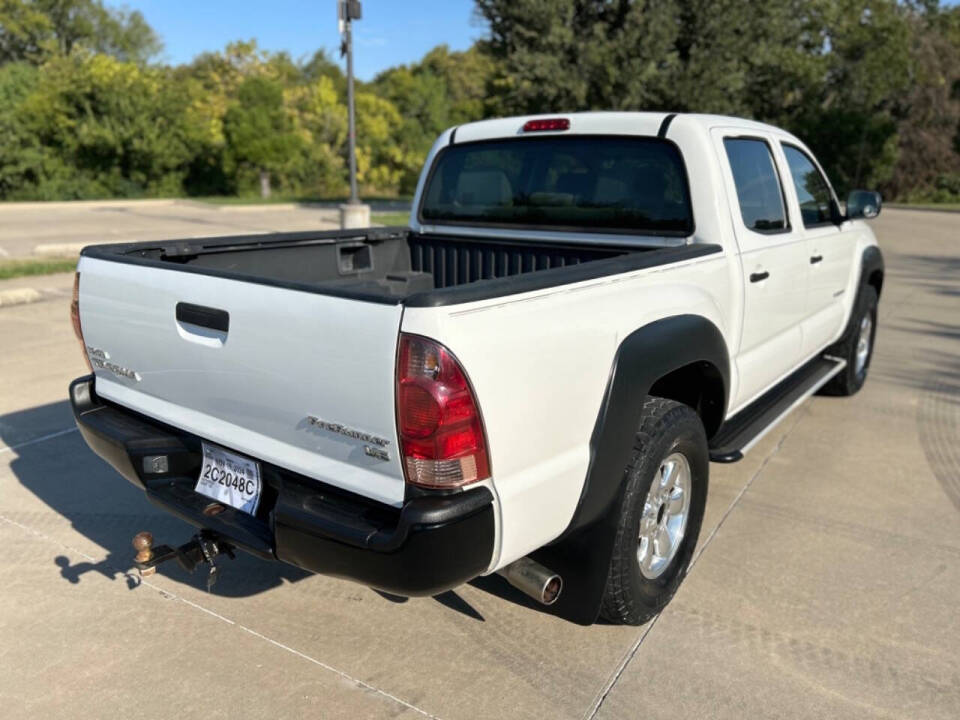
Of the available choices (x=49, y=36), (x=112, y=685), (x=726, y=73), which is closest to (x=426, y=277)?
(x=112, y=685)

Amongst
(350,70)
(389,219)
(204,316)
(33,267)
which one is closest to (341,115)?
(389,219)

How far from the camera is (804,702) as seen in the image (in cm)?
262

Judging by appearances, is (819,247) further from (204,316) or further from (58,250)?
(58,250)

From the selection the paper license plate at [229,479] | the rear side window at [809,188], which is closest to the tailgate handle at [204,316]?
the paper license plate at [229,479]

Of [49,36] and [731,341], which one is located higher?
[49,36]

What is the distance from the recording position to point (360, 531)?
7.30 feet

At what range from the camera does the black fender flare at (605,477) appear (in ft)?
8.36

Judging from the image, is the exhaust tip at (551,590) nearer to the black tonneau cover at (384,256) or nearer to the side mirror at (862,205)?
the black tonneau cover at (384,256)

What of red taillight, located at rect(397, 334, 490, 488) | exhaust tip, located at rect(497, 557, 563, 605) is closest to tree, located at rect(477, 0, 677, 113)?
exhaust tip, located at rect(497, 557, 563, 605)

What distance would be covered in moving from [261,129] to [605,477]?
101 ft

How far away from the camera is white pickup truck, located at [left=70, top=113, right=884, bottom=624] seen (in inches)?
85.2

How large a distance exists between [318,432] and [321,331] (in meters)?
0.32

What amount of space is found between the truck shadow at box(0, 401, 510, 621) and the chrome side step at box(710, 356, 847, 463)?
111 cm

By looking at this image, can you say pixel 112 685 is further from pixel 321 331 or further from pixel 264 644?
pixel 321 331
